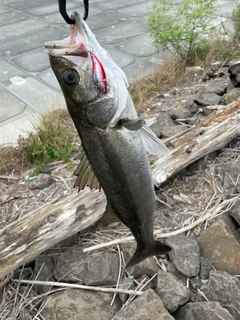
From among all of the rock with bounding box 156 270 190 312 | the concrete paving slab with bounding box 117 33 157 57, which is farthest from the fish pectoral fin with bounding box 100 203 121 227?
the concrete paving slab with bounding box 117 33 157 57

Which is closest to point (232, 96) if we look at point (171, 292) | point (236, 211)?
point (236, 211)

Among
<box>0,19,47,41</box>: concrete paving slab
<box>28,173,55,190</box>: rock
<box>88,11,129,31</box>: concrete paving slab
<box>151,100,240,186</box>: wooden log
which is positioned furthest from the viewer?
<box>88,11,129,31</box>: concrete paving slab

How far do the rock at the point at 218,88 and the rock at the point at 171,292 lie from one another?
2751 mm

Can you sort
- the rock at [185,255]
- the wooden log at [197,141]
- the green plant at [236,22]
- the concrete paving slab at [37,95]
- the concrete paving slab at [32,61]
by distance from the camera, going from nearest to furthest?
the rock at [185,255]
the wooden log at [197,141]
the concrete paving slab at [37,95]
the concrete paving slab at [32,61]
the green plant at [236,22]

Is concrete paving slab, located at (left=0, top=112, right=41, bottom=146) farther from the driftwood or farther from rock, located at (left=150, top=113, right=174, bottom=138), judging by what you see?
the driftwood

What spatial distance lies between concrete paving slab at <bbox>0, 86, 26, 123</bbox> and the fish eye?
3.48 meters

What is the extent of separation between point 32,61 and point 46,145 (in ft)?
8.50

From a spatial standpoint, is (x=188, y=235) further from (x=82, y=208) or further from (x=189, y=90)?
(x=189, y=90)

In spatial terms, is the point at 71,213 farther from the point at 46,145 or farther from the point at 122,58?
the point at 122,58

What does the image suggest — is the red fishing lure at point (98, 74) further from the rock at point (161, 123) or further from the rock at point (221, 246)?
the rock at point (161, 123)

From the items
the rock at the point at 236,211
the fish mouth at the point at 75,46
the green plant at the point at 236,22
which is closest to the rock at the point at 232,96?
the rock at the point at 236,211

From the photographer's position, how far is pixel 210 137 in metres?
3.40

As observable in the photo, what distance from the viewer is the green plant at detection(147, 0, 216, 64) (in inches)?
199

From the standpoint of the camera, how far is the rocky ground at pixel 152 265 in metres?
2.45
